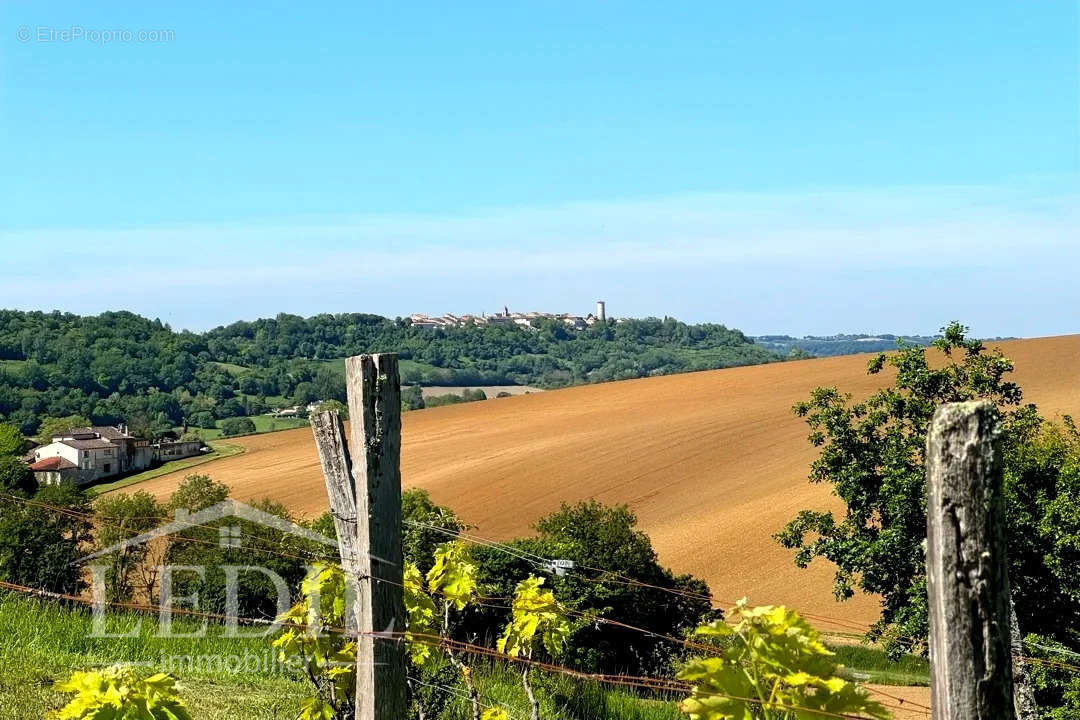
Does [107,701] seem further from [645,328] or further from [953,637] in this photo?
[645,328]

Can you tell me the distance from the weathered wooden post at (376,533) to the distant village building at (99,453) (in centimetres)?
4901

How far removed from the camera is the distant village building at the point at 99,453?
51.4 m

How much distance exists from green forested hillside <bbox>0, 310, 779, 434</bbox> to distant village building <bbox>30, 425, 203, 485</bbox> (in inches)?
408

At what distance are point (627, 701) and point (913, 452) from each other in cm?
1269

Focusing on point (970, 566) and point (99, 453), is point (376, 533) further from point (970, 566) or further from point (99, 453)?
point (99, 453)

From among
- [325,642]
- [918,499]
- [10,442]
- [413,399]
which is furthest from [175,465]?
[325,642]

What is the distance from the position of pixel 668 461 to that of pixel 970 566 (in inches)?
1818

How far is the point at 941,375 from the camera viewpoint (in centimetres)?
2089

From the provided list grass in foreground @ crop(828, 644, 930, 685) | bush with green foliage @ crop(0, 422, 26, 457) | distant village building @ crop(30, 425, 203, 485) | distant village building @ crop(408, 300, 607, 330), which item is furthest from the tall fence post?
distant village building @ crop(408, 300, 607, 330)

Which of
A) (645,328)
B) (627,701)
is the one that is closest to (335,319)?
(645,328)

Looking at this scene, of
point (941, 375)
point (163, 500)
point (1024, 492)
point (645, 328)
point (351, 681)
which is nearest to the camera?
point (351, 681)

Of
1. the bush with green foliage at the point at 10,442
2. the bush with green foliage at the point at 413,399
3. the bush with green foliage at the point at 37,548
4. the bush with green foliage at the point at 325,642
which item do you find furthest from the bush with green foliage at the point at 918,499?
the bush with green foliage at the point at 413,399

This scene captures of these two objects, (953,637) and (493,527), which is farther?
(493,527)

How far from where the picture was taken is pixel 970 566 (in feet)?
8.45
